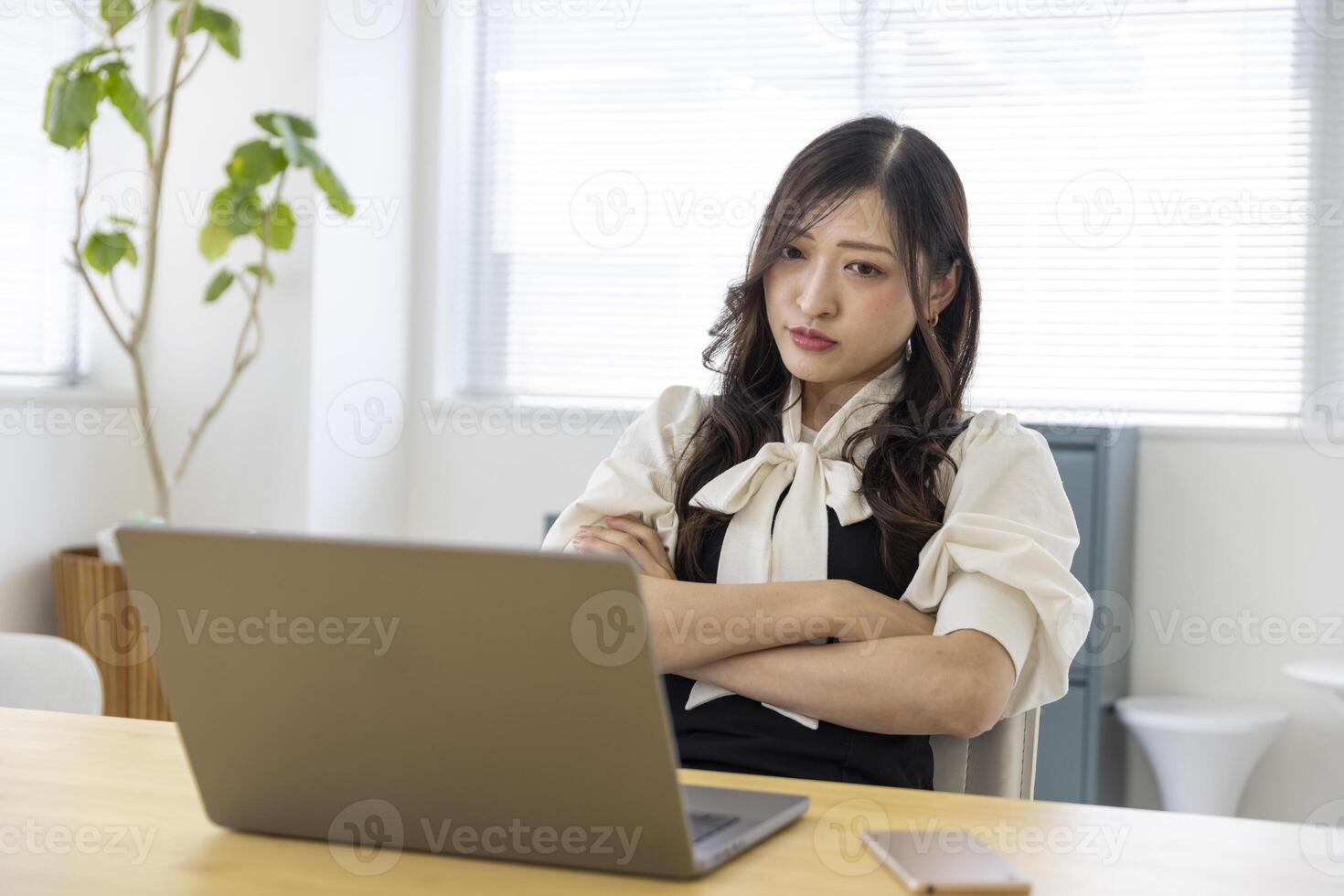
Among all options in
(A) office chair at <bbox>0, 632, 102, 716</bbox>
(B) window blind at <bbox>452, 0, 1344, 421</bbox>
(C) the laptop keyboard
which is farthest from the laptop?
(B) window blind at <bbox>452, 0, 1344, 421</bbox>

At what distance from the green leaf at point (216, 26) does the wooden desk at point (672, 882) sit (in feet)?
8.88

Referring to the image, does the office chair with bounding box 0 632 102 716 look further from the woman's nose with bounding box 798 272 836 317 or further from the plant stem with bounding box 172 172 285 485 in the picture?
the plant stem with bounding box 172 172 285 485

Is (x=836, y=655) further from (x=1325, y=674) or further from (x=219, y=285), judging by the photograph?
(x=219, y=285)

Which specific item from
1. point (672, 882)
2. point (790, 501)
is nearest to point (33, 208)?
point (790, 501)

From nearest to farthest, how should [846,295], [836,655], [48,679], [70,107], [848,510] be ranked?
[836,655] < [848,510] < [846,295] < [48,679] < [70,107]

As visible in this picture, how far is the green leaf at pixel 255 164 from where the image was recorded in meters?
3.62

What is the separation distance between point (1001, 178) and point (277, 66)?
6.83 ft

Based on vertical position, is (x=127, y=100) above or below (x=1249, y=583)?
above

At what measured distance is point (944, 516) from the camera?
167 cm

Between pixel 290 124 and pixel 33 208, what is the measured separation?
2.66 feet

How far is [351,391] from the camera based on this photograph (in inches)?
163

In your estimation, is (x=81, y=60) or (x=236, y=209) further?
(x=236, y=209)

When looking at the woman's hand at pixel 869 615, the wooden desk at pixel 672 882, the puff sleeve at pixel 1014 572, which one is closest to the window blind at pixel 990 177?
the puff sleeve at pixel 1014 572

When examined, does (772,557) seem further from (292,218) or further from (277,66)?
(277,66)
